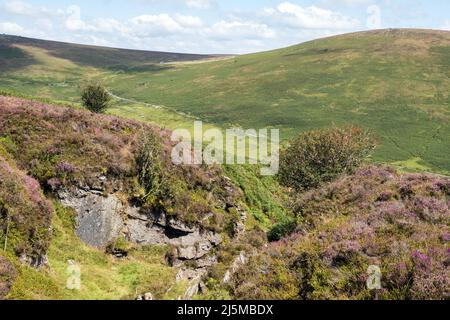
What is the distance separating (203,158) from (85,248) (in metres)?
16.4

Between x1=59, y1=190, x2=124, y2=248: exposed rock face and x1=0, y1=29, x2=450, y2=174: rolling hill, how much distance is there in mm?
78204

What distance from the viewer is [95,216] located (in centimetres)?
2941

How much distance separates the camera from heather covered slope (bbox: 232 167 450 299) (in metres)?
13.6

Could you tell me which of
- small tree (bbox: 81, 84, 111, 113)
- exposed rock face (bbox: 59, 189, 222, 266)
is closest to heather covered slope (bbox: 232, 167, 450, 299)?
exposed rock face (bbox: 59, 189, 222, 266)

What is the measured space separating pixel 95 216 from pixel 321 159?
21.9m

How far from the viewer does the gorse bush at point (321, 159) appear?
130 feet

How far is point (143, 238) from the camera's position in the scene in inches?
1228

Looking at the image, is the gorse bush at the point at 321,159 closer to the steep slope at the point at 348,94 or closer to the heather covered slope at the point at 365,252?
the heather covered slope at the point at 365,252

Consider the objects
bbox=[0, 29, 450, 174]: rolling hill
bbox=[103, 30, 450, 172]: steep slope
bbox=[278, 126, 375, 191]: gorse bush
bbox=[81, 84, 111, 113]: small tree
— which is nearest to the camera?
bbox=[278, 126, 375, 191]: gorse bush

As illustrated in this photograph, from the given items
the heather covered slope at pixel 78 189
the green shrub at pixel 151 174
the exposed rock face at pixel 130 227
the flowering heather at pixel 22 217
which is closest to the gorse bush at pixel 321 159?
the heather covered slope at pixel 78 189

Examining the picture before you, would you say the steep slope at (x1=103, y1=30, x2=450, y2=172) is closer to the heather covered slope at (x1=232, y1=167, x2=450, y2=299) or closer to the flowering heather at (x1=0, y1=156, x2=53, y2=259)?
the heather covered slope at (x1=232, y1=167, x2=450, y2=299)
